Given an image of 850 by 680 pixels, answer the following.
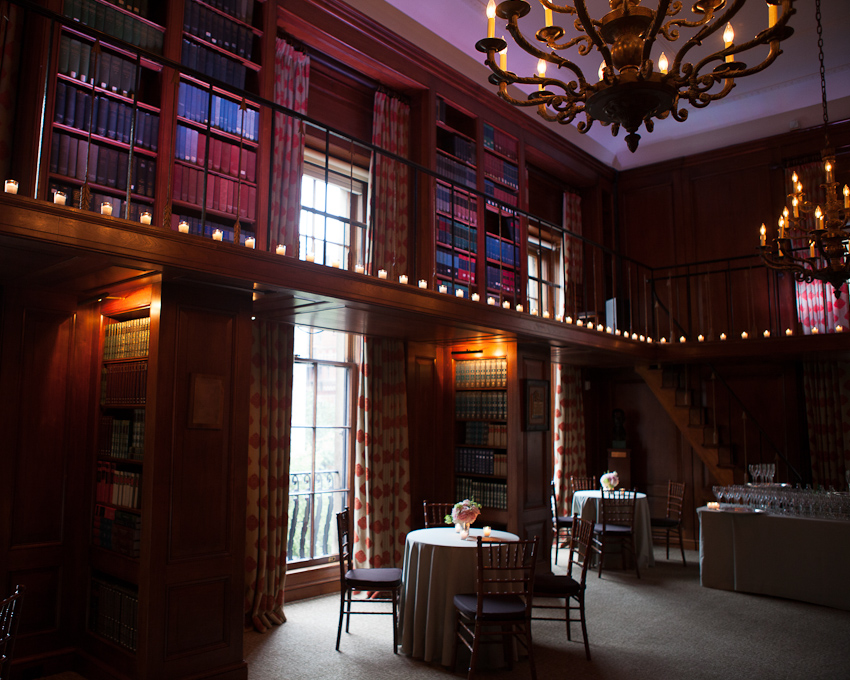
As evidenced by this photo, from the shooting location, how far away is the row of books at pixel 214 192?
16.2ft

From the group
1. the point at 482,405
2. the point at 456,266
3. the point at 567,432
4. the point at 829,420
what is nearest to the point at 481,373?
the point at 482,405

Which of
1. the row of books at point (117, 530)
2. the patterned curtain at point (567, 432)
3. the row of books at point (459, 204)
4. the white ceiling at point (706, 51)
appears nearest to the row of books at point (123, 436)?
the row of books at point (117, 530)

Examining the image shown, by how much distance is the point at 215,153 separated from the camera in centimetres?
520

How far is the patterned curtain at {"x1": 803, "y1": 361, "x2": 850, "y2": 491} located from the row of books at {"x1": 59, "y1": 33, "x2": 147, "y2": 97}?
8507mm

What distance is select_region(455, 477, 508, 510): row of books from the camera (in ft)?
22.3

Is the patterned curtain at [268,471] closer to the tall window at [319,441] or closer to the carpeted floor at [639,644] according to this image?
the carpeted floor at [639,644]

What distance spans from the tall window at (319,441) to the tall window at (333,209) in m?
0.84

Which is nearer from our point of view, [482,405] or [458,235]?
[482,405]

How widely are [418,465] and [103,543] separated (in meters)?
3.34

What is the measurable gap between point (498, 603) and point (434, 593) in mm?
506

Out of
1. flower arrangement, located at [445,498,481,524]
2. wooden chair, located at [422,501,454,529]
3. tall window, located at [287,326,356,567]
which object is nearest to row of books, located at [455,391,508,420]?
wooden chair, located at [422,501,454,529]

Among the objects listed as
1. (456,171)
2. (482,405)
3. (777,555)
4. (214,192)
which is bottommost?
(777,555)

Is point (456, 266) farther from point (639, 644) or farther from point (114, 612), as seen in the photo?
point (114, 612)

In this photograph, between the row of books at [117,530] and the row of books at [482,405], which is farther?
the row of books at [482,405]
